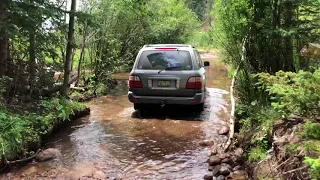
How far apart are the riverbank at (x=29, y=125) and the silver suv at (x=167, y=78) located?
1.78m

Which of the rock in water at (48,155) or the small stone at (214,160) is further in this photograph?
the rock in water at (48,155)

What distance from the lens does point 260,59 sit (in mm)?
7520

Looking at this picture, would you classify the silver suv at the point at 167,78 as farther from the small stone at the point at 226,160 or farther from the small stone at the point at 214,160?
the small stone at the point at 226,160

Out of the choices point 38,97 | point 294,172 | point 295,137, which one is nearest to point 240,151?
point 295,137

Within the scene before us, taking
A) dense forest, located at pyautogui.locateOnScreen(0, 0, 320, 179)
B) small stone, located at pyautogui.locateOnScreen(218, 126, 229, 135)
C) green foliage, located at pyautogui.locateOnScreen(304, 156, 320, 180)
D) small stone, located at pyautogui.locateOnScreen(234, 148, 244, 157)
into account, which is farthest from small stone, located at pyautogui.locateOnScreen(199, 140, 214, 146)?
green foliage, located at pyautogui.locateOnScreen(304, 156, 320, 180)

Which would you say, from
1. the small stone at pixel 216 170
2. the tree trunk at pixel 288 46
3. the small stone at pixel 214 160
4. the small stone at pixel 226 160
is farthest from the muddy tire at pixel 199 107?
the small stone at pixel 216 170

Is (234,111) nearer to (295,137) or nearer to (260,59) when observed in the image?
(260,59)

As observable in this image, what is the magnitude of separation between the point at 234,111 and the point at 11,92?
4824mm

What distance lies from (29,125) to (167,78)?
11.1 feet

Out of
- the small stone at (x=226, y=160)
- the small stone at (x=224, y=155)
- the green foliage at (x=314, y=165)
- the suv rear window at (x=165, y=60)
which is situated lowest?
the small stone at (x=226, y=160)

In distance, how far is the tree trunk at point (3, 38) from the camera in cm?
657

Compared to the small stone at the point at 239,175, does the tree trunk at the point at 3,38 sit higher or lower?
higher

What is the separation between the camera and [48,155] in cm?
604

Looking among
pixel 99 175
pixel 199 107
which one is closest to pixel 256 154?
pixel 99 175
